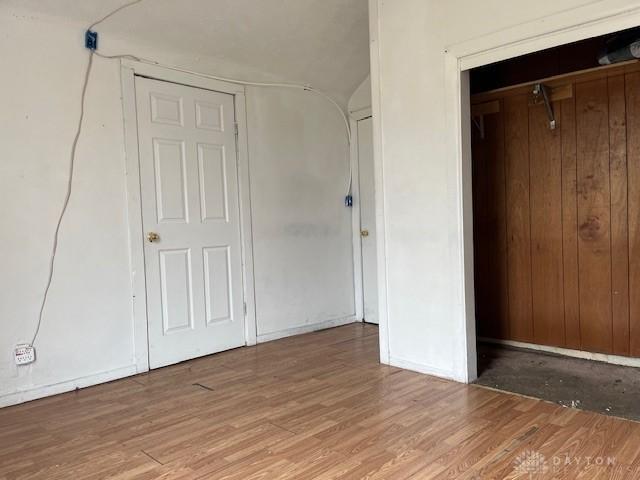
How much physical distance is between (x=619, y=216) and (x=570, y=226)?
11.8 inches

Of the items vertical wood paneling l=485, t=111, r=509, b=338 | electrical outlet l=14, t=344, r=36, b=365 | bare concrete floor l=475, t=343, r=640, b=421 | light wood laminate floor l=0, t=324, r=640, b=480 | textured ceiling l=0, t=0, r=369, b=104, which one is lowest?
light wood laminate floor l=0, t=324, r=640, b=480

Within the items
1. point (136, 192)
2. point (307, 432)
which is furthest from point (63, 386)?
point (307, 432)

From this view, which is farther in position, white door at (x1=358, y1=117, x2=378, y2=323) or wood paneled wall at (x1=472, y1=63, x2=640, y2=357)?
white door at (x1=358, y1=117, x2=378, y2=323)

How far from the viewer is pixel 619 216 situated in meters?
3.04

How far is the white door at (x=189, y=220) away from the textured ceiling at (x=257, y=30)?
345 millimetres

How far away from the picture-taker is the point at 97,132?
3111 mm

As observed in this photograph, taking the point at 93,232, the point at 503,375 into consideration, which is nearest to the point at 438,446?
the point at 503,375

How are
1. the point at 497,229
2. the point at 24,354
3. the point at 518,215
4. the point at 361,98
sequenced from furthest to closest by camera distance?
1. the point at 361,98
2. the point at 497,229
3. the point at 518,215
4. the point at 24,354

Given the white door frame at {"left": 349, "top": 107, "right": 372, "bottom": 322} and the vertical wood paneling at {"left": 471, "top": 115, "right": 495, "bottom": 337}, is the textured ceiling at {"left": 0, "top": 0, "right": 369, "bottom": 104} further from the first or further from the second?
the vertical wood paneling at {"left": 471, "top": 115, "right": 495, "bottom": 337}

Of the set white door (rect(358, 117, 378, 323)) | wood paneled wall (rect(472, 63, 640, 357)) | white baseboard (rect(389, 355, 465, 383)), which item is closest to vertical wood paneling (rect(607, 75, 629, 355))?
wood paneled wall (rect(472, 63, 640, 357))

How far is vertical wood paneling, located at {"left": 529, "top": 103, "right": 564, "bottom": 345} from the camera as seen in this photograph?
3.32 meters

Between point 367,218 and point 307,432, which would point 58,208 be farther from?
point 367,218

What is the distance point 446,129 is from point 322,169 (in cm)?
177

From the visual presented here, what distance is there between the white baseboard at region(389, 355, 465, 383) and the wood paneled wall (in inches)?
36.4
